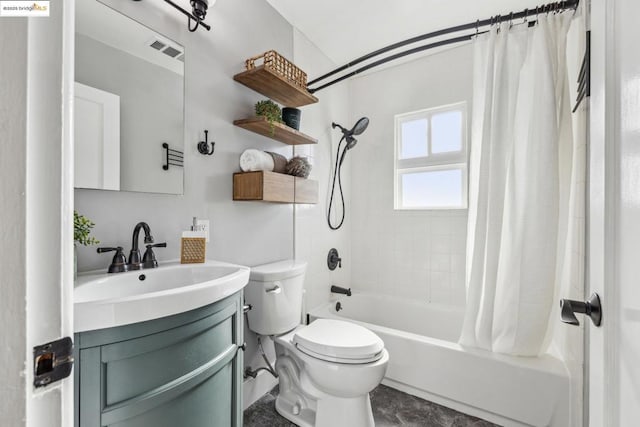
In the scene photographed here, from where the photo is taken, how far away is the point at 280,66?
1606 millimetres

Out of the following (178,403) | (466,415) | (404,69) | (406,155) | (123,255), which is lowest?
(466,415)

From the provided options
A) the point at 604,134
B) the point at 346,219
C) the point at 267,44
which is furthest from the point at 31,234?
the point at 346,219

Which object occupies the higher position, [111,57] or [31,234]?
[111,57]

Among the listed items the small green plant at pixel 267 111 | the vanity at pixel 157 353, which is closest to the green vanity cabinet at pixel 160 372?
the vanity at pixel 157 353

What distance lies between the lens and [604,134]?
56 cm

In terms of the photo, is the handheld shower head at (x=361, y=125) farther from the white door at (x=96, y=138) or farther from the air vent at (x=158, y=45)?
the white door at (x=96, y=138)

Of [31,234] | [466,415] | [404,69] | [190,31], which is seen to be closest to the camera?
[31,234]

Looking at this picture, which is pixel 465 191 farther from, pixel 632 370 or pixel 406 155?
pixel 632 370

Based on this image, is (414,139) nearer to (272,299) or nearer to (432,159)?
(432,159)

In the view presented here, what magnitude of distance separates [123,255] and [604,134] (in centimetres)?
147

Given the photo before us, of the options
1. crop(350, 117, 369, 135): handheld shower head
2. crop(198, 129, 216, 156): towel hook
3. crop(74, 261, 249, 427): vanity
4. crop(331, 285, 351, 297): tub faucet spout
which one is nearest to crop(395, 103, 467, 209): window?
crop(350, 117, 369, 135): handheld shower head

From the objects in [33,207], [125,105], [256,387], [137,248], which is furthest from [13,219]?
[256,387]

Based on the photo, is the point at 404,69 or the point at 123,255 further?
the point at 404,69

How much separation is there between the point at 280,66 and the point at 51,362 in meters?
1.64
